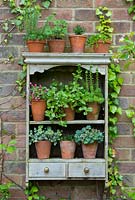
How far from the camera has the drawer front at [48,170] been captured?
2568mm

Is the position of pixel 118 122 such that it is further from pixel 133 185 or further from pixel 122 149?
pixel 133 185

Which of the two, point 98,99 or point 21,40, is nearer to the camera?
point 98,99

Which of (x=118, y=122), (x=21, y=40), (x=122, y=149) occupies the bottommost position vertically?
(x=122, y=149)

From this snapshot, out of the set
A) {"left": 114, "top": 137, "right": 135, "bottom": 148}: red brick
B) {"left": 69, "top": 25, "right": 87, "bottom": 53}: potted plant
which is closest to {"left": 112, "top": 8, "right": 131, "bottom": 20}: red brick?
{"left": 69, "top": 25, "right": 87, "bottom": 53}: potted plant

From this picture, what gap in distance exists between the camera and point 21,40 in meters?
2.76

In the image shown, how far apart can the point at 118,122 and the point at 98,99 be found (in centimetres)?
31

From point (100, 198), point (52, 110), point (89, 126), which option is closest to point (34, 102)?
point (52, 110)

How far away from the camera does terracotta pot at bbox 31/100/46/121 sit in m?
2.57

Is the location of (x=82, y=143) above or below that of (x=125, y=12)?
below

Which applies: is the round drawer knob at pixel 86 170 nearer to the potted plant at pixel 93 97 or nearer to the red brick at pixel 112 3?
the potted plant at pixel 93 97

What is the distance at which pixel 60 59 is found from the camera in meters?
2.55

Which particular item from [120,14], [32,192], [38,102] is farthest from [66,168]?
[120,14]

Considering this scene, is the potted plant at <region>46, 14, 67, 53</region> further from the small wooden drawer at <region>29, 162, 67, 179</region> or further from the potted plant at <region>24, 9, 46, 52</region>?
the small wooden drawer at <region>29, 162, 67, 179</region>

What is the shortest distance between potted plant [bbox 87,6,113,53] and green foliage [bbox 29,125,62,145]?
0.60m
